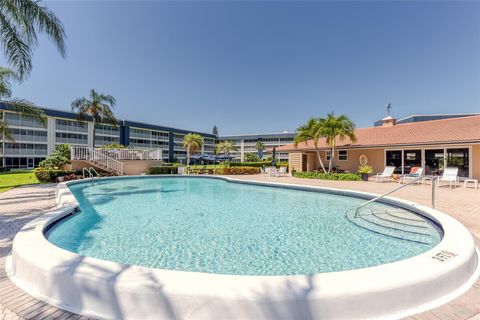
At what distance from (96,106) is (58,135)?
834 inches

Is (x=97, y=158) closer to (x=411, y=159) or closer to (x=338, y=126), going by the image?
(x=338, y=126)

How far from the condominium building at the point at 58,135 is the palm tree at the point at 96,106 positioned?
1695 mm

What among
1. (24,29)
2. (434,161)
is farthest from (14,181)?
(434,161)

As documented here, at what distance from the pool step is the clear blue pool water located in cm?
25

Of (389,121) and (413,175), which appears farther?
(389,121)

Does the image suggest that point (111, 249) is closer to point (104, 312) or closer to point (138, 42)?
point (104, 312)

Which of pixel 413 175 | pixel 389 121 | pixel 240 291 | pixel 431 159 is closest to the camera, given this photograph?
pixel 240 291

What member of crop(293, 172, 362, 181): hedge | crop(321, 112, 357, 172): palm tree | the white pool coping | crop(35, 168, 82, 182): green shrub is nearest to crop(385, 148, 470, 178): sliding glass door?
crop(293, 172, 362, 181): hedge

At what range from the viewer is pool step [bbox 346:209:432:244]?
248 inches

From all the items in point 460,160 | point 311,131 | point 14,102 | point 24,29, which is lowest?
point 460,160

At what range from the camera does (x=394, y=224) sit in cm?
727

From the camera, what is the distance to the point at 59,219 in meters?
7.17

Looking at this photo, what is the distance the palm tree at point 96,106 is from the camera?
27.8 metres

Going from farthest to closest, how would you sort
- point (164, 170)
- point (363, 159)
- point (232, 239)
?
point (164, 170)
point (363, 159)
point (232, 239)
